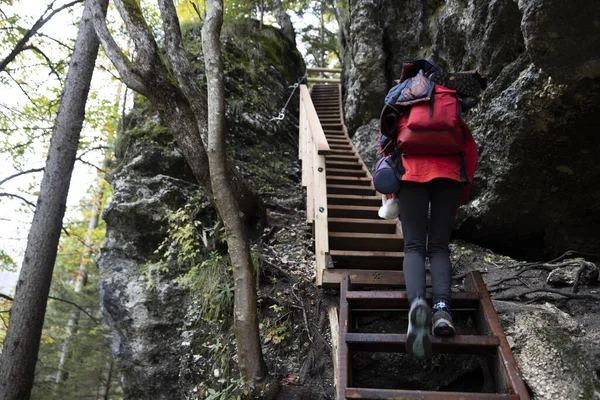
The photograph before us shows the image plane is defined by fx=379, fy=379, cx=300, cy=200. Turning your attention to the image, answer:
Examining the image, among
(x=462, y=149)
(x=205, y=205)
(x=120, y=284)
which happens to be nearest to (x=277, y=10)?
(x=205, y=205)

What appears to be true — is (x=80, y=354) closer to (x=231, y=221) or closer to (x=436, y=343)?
(x=231, y=221)

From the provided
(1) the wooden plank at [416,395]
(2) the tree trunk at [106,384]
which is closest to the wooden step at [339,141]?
(1) the wooden plank at [416,395]

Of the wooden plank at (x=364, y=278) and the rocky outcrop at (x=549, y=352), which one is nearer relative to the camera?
the rocky outcrop at (x=549, y=352)

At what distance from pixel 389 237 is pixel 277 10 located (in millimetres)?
13128

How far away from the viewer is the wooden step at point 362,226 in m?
4.53

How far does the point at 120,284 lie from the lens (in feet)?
16.3

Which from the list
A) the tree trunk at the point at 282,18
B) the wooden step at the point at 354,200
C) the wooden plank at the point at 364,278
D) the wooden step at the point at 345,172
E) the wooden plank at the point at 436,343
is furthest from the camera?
the tree trunk at the point at 282,18

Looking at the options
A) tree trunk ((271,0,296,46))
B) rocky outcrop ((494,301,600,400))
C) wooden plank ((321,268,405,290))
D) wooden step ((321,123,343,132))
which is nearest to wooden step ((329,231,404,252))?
wooden plank ((321,268,405,290))

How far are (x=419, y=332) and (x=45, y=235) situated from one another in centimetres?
561

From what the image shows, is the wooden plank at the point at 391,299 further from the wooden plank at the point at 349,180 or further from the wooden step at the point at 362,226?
the wooden plank at the point at 349,180

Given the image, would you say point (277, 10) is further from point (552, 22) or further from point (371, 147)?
point (552, 22)

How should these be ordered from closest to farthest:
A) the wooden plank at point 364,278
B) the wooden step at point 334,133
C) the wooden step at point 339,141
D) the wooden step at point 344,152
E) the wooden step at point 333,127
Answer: the wooden plank at point 364,278 < the wooden step at point 344,152 < the wooden step at point 339,141 < the wooden step at point 334,133 < the wooden step at point 333,127

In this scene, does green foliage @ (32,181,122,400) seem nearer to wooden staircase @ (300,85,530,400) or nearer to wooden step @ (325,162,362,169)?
wooden step @ (325,162,362,169)

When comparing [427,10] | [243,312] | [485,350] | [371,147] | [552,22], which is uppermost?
[427,10]
